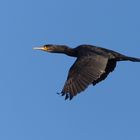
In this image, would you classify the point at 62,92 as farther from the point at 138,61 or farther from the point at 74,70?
the point at 138,61

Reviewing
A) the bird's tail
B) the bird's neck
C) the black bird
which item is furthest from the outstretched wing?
the bird's neck

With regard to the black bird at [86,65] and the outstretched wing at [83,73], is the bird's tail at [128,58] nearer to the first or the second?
the black bird at [86,65]

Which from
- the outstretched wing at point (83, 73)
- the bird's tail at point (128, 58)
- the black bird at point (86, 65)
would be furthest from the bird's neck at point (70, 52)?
the bird's tail at point (128, 58)

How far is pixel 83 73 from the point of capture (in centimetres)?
3391

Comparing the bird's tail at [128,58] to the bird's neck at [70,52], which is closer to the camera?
the bird's tail at [128,58]

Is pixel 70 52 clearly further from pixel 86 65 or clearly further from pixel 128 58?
pixel 86 65

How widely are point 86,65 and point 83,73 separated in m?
0.52

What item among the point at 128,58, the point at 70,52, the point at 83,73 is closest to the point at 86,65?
the point at 83,73

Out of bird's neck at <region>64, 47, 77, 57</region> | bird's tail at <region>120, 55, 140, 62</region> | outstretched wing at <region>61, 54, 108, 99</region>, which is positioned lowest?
outstretched wing at <region>61, 54, 108, 99</region>

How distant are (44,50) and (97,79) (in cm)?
237

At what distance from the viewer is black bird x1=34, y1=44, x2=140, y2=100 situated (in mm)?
33312

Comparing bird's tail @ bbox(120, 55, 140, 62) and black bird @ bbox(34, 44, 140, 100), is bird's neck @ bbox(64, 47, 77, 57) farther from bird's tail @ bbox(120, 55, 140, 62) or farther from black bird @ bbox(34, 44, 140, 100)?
bird's tail @ bbox(120, 55, 140, 62)

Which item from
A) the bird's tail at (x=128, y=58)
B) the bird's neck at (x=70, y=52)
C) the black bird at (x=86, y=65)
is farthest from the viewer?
the bird's neck at (x=70, y=52)

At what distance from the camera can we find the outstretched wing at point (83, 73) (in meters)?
33.2
